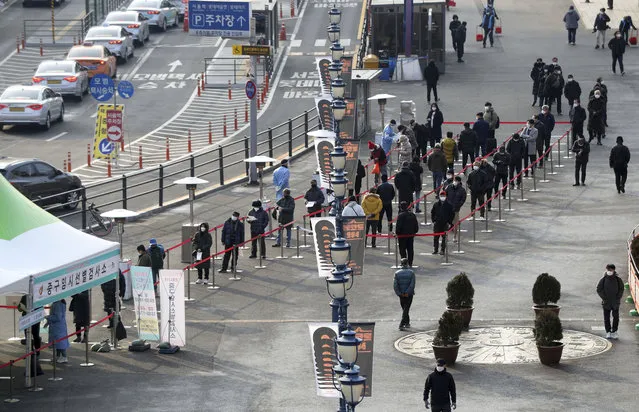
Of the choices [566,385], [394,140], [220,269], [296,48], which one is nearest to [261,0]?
[296,48]

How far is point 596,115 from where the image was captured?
4622 centimetres

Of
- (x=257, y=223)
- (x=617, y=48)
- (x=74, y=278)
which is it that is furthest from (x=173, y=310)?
(x=617, y=48)

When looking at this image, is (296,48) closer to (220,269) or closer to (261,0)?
(261,0)

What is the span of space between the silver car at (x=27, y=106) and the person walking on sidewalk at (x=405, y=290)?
25618 millimetres

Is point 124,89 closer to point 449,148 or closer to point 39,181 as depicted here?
point 39,181

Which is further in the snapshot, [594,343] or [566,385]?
[594,343]

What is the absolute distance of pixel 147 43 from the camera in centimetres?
7162

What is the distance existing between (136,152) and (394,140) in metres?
10.1

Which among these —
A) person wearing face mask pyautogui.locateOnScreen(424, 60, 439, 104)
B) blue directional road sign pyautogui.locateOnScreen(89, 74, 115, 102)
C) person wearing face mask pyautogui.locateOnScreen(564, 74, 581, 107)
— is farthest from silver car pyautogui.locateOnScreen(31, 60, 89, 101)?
person wearing face mask pyautogui.locateOnScreen(564, 74, 581, 107)

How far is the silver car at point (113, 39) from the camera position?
65312mm

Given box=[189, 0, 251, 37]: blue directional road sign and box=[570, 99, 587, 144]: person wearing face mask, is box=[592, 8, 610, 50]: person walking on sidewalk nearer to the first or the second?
box=[570, 99, 587, 144]: person wearing face mask

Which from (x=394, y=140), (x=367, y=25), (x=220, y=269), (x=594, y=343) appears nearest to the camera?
(x=594, y=343)

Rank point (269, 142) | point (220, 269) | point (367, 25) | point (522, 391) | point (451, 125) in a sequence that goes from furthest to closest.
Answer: point (367, 25) < point (451, 125) < point (269, 142) < point (220, 269) < point (522, 391)

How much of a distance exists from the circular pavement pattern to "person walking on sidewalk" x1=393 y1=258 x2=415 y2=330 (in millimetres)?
385
